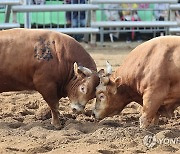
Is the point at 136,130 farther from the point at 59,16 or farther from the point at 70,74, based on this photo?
the point at 59,16

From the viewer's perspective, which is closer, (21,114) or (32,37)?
(32,37)

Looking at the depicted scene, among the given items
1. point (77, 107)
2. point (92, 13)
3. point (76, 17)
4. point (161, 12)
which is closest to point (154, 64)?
point (77, 107)

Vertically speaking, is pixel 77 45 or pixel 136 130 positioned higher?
pixel 77 45

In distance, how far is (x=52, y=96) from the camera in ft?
25.4

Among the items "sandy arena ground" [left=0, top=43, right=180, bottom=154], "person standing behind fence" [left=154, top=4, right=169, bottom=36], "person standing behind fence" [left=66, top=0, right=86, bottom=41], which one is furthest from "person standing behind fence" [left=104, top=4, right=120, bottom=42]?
"sandy arena ground" [left=0, top=43, right=180, bottom=154]

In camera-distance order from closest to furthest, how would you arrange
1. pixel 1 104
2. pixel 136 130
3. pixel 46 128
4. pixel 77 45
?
1. pixel 136 130
2. pixel 46 128
3. pixel 77 45
4. pixel 1 104

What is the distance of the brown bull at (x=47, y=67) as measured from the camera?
25.1 feet

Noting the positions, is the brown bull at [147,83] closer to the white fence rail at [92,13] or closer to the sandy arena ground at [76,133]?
the sandy arena ground at [76,133]

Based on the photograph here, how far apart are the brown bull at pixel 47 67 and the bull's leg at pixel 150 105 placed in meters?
0.76

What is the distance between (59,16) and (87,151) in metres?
10.5

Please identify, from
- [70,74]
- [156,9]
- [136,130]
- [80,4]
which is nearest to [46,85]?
[70,74]

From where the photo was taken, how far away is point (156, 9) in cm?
1639

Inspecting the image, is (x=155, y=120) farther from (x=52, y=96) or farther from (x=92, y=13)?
(x=92, y=13)

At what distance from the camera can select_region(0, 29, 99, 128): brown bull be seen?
764cm
